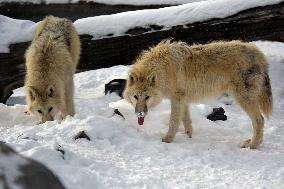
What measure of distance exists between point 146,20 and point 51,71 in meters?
2.54

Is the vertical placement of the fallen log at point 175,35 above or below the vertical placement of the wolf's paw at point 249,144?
above

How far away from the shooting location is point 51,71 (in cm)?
Result: 839

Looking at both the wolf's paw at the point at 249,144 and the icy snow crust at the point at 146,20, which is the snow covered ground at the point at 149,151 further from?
the icy snow crust at the point at 146,20

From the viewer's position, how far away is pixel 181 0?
12.8 meters

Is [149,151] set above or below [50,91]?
below

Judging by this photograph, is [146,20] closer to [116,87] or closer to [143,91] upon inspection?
[116,87]

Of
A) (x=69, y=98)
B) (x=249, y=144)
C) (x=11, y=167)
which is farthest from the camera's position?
(x=69, y=98)

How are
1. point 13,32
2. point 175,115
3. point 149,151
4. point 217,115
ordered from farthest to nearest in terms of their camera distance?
point 13,32 → point 217,115 → point 175,115 → point 149,151

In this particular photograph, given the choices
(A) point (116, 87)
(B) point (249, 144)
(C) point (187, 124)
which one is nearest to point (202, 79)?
(C) point (187, 124)

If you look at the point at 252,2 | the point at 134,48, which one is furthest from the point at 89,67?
the point at 252,2

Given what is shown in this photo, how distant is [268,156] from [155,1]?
6.76 meters

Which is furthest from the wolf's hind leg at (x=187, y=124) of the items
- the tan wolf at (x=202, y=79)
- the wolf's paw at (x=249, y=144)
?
the wolf's paw at (x=249, y=144)

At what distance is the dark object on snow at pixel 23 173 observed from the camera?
4.36 meters

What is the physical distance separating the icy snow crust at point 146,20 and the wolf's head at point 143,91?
7.60 ft
